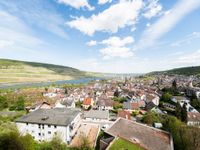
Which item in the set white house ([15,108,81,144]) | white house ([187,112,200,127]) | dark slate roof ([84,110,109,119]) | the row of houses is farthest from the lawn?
white house ([187,112,200,127])

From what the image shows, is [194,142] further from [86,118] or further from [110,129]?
[86,118]

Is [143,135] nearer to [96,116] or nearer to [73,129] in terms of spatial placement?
[73,129]

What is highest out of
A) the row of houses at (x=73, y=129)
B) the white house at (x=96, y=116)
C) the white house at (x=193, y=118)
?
the row of houses at (x=73, y=129)

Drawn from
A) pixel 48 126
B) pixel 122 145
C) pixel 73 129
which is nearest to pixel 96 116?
pixel 73 129

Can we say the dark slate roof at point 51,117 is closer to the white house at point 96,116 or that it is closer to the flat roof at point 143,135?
the white house at point 96,116

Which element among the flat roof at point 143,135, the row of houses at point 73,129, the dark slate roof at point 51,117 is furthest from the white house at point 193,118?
the dark slate roof at point 51,117

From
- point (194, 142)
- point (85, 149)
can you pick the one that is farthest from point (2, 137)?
point (194, 142)

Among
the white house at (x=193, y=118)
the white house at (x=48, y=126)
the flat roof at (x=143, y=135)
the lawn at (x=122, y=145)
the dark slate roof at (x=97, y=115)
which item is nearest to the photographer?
the lawn at (x=122, y=145)

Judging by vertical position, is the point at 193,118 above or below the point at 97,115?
below
